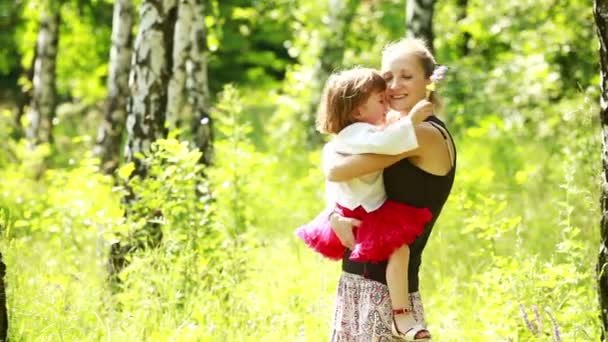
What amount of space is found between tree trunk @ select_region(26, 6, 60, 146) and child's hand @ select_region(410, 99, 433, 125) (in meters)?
10.8

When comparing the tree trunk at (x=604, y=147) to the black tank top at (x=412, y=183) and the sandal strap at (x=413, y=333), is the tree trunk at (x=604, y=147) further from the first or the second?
the sandal strap at (x=413, y=333)

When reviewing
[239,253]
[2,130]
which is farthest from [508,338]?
[2,130]

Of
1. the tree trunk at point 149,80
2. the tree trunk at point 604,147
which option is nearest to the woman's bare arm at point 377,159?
the tree trunk at point 604,147

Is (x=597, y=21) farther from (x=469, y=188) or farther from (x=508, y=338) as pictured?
(x=469, y=188)

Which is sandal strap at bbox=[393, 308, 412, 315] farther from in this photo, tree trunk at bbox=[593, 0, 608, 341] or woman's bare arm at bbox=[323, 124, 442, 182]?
tree trunk at bbox=[593, 0, 608, 341]

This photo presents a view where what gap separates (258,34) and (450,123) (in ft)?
49.1

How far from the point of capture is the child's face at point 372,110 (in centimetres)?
405

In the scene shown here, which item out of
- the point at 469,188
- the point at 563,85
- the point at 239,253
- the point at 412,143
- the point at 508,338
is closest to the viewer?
the point at 412,143

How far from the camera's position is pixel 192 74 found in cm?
919

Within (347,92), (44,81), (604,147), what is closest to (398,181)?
(347,92)

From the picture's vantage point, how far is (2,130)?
13.8 metres

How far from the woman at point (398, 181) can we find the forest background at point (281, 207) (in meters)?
0.94

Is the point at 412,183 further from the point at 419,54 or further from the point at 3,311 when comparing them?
the point at 3,311

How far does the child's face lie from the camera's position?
13.3 ft
